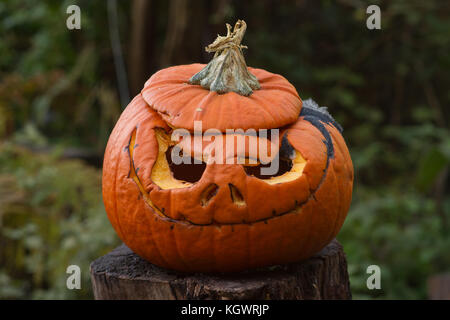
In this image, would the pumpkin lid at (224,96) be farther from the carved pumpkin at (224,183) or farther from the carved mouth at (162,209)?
the carved mouth at (162,209)

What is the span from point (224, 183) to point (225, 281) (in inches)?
15.7

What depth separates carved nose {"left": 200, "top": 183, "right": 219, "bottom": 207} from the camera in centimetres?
169

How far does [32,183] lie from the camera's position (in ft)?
12.4

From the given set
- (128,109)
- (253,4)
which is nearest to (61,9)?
(253,4)

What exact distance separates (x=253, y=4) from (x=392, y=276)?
141 inches

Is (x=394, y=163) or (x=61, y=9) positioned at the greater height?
(x=61, y=9)

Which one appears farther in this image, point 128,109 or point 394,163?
point 394,163

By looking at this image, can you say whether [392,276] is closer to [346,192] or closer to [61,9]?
[346,192]

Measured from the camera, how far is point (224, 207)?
168cm

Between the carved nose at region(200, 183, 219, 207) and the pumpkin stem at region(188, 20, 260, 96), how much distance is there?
41cm

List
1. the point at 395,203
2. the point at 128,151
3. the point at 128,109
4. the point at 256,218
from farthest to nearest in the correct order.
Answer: the point at 395,203 < the point at 128,109 < the point at 128,151 < the point at 256,218

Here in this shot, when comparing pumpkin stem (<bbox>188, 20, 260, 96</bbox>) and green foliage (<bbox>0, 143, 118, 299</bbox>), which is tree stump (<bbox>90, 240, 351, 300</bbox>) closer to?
pumpkin stem (<bbox>188, 20, 260, 96</bbox>)

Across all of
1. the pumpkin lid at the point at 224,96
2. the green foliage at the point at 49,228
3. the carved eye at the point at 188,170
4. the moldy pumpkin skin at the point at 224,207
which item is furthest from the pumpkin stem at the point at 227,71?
the green foliage at the point at 49,228

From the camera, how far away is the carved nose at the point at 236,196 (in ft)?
5.52
